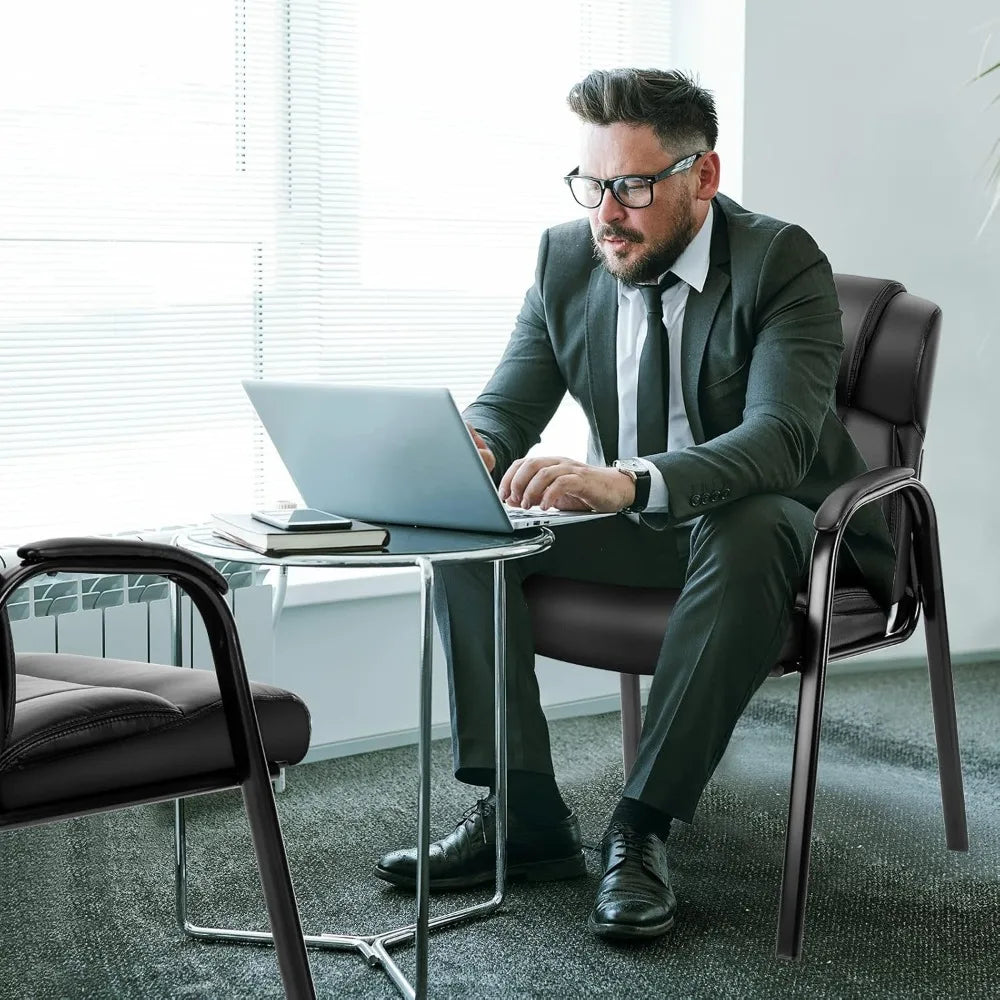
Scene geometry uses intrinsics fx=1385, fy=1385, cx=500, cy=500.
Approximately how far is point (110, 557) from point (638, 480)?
2.55ft

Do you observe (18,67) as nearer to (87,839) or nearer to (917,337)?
(87,839)

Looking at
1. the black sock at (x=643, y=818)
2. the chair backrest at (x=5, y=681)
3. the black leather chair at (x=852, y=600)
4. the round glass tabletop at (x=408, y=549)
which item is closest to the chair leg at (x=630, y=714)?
the black leather chair at (x=852, y=600)

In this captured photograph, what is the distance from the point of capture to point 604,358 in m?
2.26

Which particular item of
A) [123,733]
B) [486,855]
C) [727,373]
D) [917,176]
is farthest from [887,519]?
[917,176]

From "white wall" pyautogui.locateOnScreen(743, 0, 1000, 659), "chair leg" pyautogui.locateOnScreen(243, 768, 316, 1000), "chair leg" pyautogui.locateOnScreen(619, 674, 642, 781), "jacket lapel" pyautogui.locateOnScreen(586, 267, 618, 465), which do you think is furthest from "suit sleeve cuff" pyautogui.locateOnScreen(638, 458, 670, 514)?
"white wall" pyautogui.locateOnScreen(743, 0, 1000, 659)

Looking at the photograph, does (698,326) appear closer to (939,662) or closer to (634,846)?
(939,662)

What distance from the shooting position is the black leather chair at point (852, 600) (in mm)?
1847

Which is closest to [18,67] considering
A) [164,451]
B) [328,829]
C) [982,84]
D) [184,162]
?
[184,162]

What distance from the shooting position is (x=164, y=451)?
274cm

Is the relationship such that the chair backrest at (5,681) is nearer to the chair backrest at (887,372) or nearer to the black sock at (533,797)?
the black sock at (533,797)

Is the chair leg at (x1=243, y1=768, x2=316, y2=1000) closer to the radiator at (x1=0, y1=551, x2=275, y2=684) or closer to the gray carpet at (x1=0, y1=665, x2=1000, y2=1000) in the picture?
the gray carpet at (x1=0, y1=665, x2=1000, y2=1000)

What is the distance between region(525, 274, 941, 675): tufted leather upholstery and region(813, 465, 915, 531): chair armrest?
0.16m

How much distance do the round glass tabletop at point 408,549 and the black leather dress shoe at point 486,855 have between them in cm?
59

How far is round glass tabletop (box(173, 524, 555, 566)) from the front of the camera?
5.10ft
